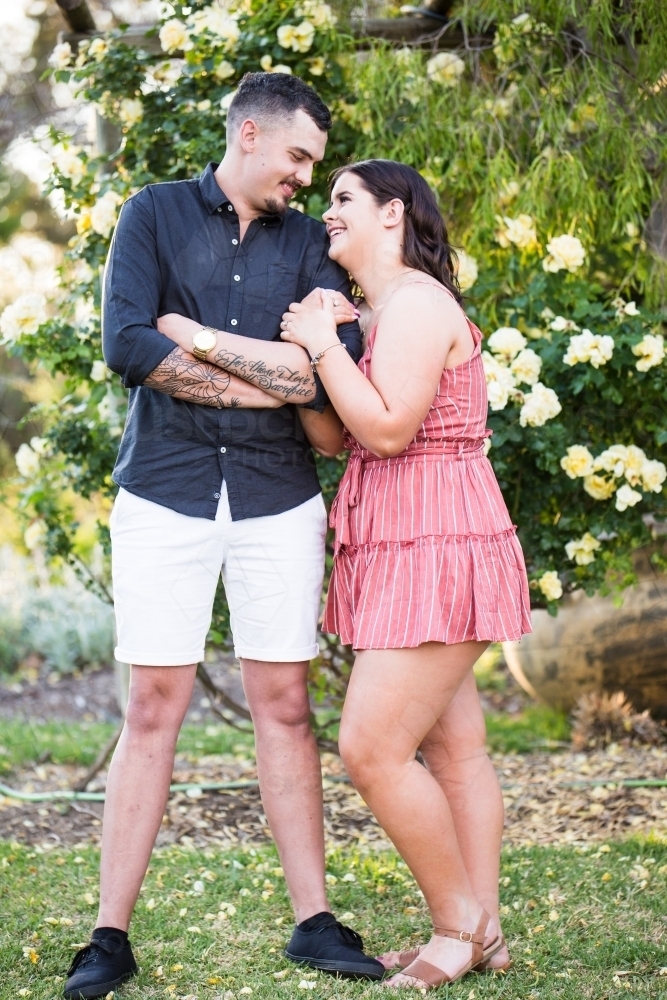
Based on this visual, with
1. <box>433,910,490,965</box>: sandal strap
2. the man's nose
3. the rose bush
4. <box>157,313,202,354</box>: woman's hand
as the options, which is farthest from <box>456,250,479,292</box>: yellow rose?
<box>433,910,490,965</box>: sandal strap

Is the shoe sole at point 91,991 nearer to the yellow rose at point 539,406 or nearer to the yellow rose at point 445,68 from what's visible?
the yellow rose at point 539,406

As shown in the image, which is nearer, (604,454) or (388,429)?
(388,429)

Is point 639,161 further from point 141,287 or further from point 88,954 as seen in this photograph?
point 88,954

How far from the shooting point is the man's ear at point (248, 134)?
2.40 meters

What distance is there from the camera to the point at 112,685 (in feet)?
18.6

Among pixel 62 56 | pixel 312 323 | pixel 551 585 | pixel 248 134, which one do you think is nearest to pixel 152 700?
pixel 312 323

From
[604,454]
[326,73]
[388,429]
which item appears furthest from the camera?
[326,73]

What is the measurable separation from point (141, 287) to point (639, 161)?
180cm

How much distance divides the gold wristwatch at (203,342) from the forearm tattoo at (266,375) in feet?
0.08

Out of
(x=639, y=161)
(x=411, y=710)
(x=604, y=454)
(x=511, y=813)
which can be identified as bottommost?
(x=511, y=813)

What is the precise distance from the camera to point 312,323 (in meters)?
2.33

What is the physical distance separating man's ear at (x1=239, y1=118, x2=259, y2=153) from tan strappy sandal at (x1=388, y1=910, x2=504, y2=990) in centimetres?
180

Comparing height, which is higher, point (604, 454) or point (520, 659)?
point (604, 454)

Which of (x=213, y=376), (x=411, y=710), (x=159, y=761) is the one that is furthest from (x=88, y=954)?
(x=213, y=376)
